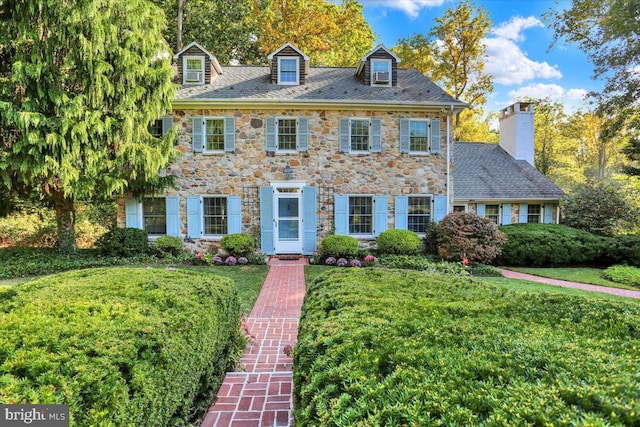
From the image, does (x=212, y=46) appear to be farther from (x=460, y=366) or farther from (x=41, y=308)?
(x=460, y=366)

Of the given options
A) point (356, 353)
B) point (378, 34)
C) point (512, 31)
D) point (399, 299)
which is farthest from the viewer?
point (378, 34)

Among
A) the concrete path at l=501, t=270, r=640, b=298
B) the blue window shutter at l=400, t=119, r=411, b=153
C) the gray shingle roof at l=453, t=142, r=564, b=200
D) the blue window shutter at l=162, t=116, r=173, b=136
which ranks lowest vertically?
the concrete path at l=501, t=270, r=640, b=298

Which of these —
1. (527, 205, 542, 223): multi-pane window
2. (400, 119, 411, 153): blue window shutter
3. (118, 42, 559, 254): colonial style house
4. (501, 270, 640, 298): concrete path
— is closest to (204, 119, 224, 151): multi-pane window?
(118, 42, 559, 254): colonial style house

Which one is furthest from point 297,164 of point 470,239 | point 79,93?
point 79,93

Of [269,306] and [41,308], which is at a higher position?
[41,308]

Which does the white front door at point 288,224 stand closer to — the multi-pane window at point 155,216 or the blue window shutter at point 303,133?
the blue window shutter at point 303,133

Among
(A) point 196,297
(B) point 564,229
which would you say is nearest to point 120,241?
(A) point 196,297

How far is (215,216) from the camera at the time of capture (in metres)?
11.7

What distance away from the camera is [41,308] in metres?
2.59

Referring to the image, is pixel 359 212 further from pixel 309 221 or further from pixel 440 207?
pixel 440 207

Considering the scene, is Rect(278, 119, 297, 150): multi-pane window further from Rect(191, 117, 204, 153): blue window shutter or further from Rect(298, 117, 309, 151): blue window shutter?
Rect(191, 117, 204, 153): blue window shutter

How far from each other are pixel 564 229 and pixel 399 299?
37.5ft

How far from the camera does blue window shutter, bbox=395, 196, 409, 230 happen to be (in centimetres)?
1174

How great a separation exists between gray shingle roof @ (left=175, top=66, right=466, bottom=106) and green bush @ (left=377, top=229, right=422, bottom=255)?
14.5 ft
